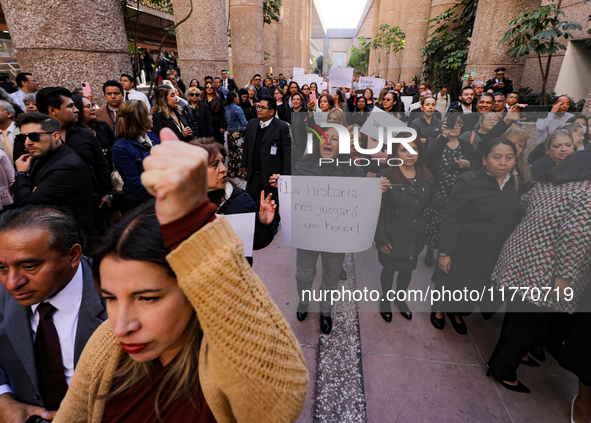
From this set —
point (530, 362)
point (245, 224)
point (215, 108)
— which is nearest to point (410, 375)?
point (530, 362)

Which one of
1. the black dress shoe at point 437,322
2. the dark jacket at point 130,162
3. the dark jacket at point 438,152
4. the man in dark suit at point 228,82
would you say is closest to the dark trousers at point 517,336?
the black dress shoe at point 437,322

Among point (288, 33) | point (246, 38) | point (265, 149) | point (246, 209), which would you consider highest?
point (288, 33)

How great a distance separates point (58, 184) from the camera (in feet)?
7.98

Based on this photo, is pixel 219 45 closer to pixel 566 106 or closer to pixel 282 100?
pixel 282 100

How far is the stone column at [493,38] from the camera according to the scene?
6039 millimetres

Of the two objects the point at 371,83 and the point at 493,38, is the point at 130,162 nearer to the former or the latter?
the point at 493,38

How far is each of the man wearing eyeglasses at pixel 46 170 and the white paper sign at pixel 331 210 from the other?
5.44ft

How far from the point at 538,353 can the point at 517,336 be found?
0.72 metres

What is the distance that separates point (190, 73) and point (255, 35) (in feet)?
13.5

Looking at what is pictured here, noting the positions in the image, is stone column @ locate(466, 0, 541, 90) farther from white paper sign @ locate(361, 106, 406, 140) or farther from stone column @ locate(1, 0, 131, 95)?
stone column @ locate(1, 0, 131, 95)

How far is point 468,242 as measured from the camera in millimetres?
2865

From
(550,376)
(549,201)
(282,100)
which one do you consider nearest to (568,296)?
(549,201)

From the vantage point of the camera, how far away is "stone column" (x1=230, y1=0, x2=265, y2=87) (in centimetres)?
1091

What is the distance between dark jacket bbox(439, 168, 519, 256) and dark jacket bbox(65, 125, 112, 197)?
11.3 ft
